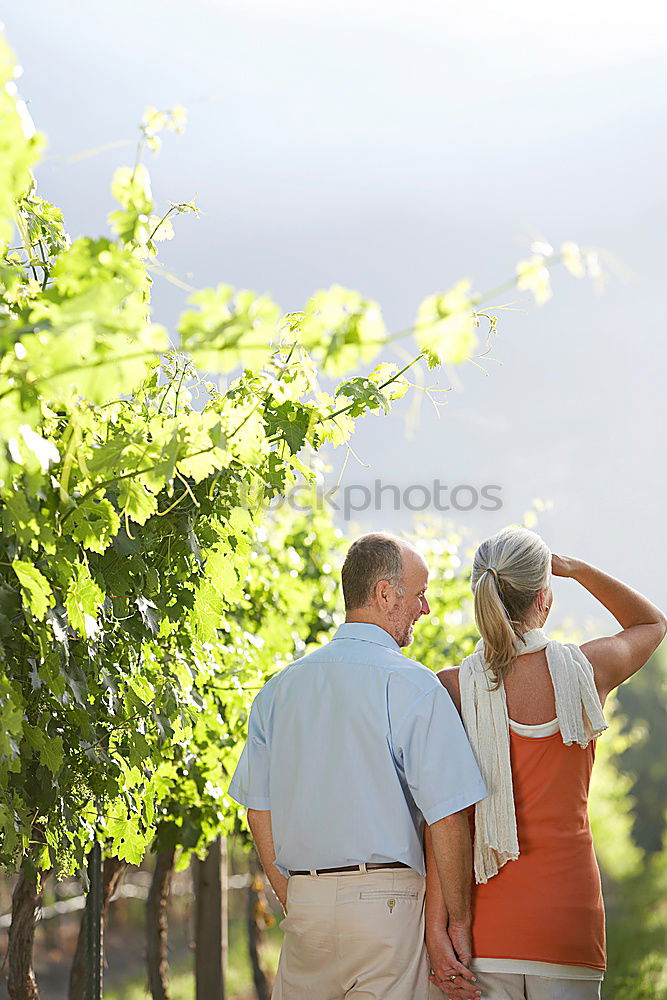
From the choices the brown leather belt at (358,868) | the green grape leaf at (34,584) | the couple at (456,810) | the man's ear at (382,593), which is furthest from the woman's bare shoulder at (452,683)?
the green grape leaf at (34,584)

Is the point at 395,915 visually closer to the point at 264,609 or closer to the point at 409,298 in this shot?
the point at 264,609

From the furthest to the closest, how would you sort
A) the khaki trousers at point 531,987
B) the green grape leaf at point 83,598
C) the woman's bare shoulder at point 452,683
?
the woman's bare shoulder at point 452,683, the khaki trousers at point 531,987, the green grape leaf at point 83,598

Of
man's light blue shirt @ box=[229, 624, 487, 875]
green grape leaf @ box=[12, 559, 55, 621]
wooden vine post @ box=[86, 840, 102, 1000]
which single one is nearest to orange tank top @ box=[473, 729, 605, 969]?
man's light blue shirt @ box=[229, 624, 487, 875]

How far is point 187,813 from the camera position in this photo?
4805 mm

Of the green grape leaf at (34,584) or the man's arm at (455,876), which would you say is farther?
the man's arm at (455,876)

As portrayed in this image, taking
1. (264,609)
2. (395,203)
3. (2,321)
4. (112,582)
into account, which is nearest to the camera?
(2,321)

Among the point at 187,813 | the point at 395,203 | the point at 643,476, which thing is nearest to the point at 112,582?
the point at 187,813

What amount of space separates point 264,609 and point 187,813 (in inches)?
39.6

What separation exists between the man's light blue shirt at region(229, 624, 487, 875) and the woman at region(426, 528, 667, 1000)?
8 cm

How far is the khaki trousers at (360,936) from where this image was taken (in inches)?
90.9

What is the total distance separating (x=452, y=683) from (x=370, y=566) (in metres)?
0.34

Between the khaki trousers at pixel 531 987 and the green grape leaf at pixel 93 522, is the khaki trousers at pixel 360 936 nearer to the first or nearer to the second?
the khaki trousers at pixel 531 987

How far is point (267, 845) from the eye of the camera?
8.73ft

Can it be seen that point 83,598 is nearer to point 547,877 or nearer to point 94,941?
point 547,877
